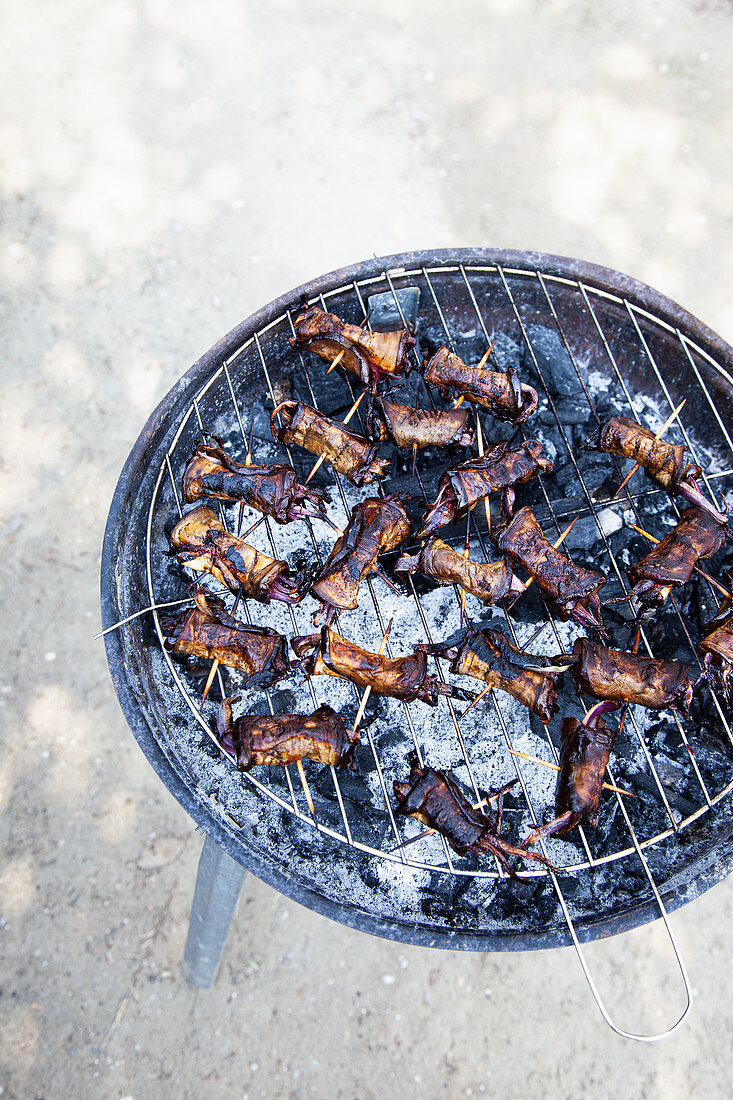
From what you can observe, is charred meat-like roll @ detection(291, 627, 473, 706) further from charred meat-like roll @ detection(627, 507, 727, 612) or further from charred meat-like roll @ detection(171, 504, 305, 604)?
charred meat-like roll @ detection(627, 507, 727, 612)

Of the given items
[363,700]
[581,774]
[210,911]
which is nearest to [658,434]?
[581,774]

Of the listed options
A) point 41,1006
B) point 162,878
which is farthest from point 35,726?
point 41,1006

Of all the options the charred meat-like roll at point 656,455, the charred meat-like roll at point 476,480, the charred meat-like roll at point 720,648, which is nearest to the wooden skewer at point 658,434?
the charred meat-like roll at point 656,455

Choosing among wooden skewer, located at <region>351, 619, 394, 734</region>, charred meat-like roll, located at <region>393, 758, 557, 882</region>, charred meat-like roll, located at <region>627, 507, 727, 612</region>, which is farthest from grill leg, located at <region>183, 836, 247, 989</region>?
charred meat-like roll, located at <region>627, 507, 727, 612</region>

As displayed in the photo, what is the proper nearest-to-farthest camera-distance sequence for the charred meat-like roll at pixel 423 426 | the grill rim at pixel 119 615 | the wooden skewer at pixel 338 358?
1. the grill rim at pixel 119 615
2. the charred meat-like roll at pixel 423 426
3. the wooden skewer at pixel 338 358

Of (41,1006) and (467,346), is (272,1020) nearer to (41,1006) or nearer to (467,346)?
(41,1006)

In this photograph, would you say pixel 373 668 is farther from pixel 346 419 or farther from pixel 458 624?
pixel 346 419

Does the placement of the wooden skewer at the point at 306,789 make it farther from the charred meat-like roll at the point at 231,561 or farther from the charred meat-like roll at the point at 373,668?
the charred meat-like roll at the point at 231,561
